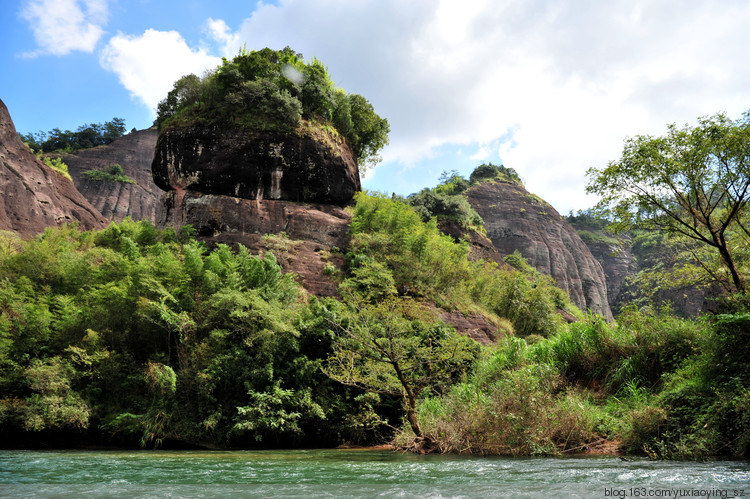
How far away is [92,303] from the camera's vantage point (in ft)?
49.9

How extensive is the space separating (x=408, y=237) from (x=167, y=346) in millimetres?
12289

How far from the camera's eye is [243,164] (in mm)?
24625

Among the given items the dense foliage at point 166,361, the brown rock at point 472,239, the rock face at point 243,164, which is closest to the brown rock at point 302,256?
the rock face at point 243,164

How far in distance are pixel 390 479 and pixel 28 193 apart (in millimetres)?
33006

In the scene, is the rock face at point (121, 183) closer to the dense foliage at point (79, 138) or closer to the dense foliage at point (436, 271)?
the dense foliage at point (79, 138)

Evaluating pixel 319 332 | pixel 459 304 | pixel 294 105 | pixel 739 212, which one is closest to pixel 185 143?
pixel 294 105

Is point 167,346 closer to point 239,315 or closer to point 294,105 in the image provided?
point 239,315

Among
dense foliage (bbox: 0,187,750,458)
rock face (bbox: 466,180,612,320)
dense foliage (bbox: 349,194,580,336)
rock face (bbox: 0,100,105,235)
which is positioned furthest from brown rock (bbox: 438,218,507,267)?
rock face (bbox: 0,100,105,235)

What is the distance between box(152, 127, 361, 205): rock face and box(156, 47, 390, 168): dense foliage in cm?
84

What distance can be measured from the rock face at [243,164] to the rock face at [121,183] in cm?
2841

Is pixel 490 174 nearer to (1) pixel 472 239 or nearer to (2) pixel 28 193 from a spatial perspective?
(1) pixel 472 239

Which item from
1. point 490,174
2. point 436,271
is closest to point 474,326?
point 436,271

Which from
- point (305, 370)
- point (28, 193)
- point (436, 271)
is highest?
point (28, 193)

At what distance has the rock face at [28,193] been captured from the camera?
2689 centimetres
